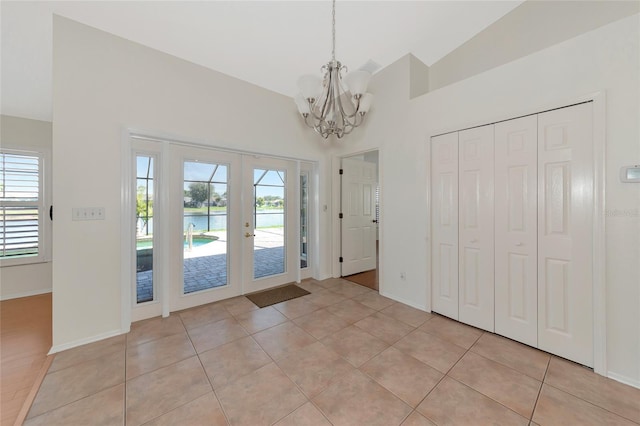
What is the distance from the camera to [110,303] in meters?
2.35

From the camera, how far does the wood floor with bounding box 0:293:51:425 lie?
5.28ft

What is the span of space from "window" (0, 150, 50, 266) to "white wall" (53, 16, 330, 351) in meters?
2.43

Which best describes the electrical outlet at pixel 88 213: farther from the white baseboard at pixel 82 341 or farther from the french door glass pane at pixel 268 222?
the french door glass pane at pixel 268 222

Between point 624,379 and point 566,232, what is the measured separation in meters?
1.10

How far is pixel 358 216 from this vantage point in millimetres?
4379

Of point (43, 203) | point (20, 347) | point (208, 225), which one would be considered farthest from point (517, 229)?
point (43, 203)

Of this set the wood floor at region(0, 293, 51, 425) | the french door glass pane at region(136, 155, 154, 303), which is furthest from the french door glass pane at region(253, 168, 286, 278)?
the wood floor at region(0, 293, 51, 425)

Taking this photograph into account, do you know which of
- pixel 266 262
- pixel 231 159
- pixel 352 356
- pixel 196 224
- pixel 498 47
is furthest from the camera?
pixel 266 262

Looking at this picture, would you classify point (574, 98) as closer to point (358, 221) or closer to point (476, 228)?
point (476, 228)

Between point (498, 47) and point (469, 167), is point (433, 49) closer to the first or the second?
point (498, 47)

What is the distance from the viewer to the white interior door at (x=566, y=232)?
1.88 metres

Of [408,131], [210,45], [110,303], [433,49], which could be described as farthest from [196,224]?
[433,49]

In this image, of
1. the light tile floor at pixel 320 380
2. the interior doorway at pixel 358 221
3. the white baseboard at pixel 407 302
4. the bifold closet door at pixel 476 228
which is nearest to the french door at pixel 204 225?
the light tile floor at pixel 320 380

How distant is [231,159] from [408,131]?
7.92 feet
